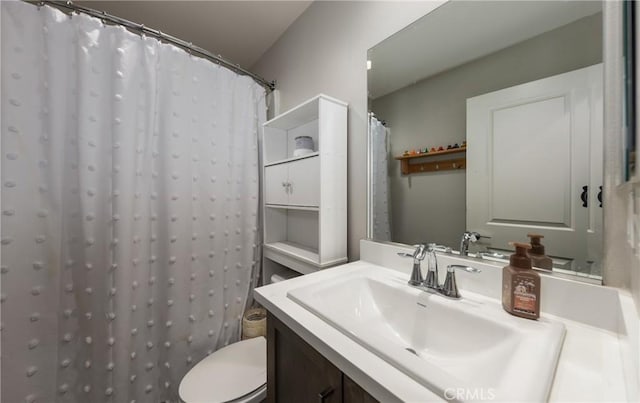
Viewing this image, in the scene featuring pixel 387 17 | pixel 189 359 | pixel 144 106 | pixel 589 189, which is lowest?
pixel 189 359

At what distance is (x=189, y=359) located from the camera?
1243 millimetres

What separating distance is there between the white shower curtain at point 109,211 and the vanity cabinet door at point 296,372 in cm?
77

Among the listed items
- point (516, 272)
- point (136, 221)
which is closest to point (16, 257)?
point (136, 221)

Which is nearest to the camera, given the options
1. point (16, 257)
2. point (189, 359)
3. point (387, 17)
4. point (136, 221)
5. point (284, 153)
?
point (16, 257)

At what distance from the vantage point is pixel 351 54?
1126 mm

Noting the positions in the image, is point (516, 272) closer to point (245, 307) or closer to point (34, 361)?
Result: point (245, 307)

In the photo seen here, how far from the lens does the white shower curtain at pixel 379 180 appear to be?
1037 millimetres

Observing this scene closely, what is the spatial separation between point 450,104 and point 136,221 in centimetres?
142

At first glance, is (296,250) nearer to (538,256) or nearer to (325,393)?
(325,393)

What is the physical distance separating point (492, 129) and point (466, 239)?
37 cm

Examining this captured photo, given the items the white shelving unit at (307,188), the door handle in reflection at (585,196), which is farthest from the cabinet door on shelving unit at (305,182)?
the door handle in reflection at (585,196)

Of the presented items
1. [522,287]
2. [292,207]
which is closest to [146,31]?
[292,207]

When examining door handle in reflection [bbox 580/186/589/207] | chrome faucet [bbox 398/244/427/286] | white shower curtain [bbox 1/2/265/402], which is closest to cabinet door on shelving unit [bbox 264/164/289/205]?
white shower curtain [bbox 1/2/265/402]

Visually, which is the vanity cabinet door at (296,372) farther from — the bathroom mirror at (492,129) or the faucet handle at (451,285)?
the bathroom mirror at (492,129)
